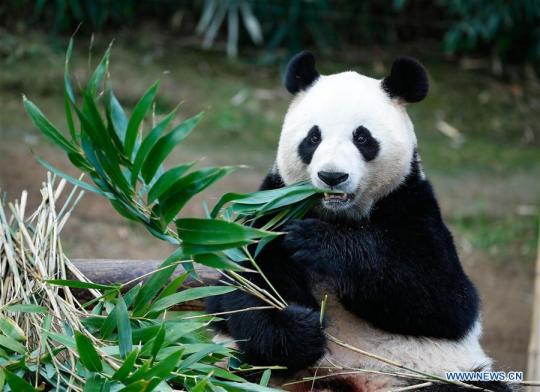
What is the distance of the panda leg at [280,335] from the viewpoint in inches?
138

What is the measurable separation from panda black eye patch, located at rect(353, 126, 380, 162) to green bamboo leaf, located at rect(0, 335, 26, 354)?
1.54m

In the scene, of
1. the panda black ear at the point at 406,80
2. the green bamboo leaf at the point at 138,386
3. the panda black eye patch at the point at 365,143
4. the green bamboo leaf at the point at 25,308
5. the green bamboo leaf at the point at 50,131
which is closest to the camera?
the green bamboo leaf at the point at 138,386

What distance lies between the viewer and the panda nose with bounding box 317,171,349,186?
3.44 m

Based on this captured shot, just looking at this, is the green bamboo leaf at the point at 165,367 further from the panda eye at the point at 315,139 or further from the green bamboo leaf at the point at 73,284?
the panda eye at the point at 315,139

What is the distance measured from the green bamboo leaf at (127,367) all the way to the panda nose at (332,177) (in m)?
1.05

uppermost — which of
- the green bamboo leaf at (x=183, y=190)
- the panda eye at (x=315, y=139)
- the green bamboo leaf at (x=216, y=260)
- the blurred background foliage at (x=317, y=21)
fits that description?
the green bamboo leaf at (x=183, y=190)

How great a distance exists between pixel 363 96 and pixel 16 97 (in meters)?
6.06

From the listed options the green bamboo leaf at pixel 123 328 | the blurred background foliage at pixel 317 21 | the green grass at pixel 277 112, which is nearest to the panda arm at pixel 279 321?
the green bamboo leaf at pixel 123 328

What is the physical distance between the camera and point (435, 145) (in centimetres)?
902

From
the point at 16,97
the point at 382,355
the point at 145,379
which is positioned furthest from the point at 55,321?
the point at 16,97

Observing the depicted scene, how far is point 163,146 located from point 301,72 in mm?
1109

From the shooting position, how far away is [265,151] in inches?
341

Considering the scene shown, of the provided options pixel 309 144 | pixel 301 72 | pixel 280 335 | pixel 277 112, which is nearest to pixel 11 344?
pixel 280 335

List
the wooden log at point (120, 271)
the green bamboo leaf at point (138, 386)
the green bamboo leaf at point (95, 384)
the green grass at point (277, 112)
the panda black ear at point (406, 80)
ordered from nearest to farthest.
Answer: the green bamboo leaf at point (138, 386) → the green bamboo leaf at point (95, 384) → the panda black ear at point (406, 80) → the wooden log at point (120, 271) → the green grass at point (277, 112)
